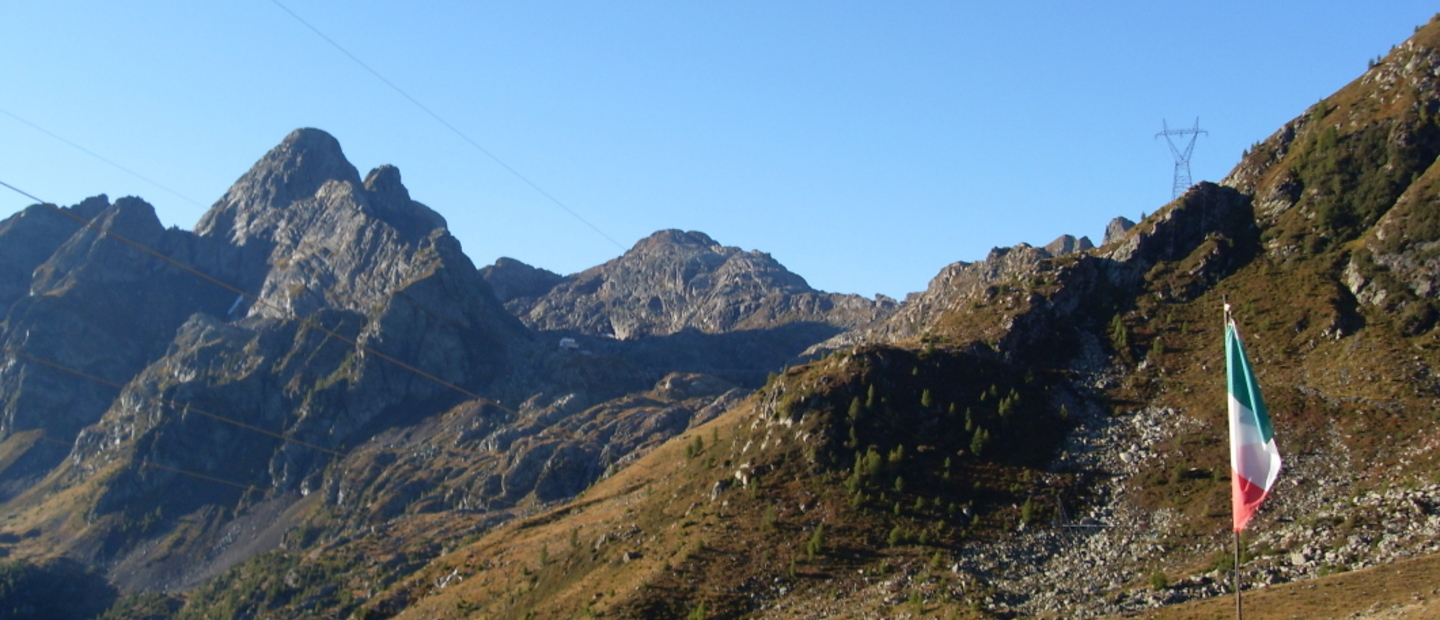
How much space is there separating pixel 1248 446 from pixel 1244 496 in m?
1.73

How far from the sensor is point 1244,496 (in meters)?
37.5

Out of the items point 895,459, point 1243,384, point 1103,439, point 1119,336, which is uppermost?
point 1119,336

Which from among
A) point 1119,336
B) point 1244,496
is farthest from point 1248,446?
point 1119,336

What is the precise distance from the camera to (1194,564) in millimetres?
95438

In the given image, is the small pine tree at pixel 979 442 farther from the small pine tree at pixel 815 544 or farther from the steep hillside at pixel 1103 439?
the small pine tree at pixel 815 544

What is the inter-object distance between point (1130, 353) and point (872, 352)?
33819mm

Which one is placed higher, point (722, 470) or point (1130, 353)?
point (1130, 353)

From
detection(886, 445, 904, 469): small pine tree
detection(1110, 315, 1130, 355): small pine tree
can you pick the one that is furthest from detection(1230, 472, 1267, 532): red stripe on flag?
detection(1110, 315, 1130, 355): small pine tree

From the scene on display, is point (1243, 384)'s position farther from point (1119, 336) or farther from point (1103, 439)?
point (1119, 336)

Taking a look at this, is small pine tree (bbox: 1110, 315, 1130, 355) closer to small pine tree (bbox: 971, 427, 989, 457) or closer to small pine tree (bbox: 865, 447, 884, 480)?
small pine tree (bbox: 971, 427, 989, 457)

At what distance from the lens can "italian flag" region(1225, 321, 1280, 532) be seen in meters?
37.2

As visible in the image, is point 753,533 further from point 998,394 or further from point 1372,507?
point 1372,507

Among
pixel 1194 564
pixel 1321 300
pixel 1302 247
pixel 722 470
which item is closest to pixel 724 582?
pixel 722 470

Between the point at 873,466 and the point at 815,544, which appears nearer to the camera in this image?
the point at 815,544
